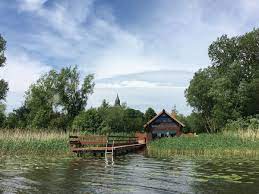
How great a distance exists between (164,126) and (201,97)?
51.8 feet

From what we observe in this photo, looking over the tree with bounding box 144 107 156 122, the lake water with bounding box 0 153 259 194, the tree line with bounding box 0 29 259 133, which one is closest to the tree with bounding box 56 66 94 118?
the tree line with bounding box 0 29 259 133

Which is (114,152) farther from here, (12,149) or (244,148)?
(244,148)

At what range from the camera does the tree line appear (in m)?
63.1

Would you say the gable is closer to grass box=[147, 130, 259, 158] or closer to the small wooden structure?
the small wooden structure

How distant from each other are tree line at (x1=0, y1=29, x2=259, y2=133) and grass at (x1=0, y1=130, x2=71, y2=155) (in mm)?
26357

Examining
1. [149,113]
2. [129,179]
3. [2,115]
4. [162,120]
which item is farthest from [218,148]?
[149,113]

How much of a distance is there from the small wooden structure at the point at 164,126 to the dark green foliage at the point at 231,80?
746 cm

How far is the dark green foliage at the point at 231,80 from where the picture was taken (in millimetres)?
63875

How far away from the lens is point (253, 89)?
6350cm

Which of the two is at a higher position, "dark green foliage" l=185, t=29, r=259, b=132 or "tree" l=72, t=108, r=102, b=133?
"dark green foliage" l=185, t=29, r=259, b=132

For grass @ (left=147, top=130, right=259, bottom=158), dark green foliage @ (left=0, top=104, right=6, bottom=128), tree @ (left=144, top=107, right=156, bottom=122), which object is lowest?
grass @ (left=147, top=130, right=259, bottom=158)

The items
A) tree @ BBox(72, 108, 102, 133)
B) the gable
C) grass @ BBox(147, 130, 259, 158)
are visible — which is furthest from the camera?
the gable

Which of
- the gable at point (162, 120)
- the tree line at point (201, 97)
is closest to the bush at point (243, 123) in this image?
the tree line at point (201, 97)

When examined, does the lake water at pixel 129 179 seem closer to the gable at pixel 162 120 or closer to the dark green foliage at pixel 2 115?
the gable at pixel 162 120
